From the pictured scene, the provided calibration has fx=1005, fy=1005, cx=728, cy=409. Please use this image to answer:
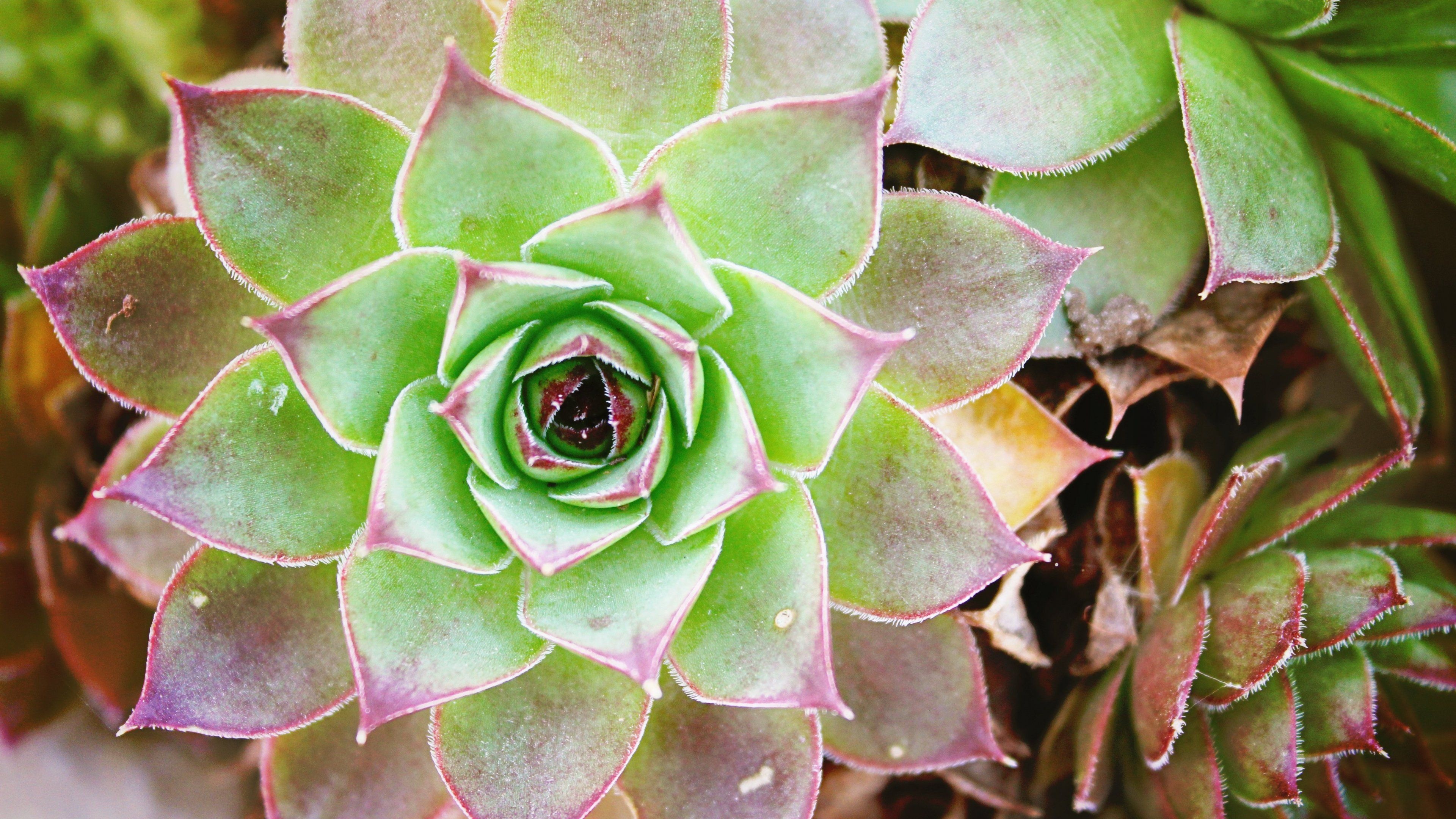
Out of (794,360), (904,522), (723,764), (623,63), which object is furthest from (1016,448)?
(623,63)

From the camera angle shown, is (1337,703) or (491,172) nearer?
(491,172)

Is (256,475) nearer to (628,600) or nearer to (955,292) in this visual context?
(628,600)

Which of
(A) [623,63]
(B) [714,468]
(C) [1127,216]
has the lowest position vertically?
(B) [714,468]

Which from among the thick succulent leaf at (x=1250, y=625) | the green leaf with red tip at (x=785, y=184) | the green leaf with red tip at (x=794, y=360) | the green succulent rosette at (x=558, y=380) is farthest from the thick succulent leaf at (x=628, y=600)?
the thick succulent leaf at (x=1250, y=625)

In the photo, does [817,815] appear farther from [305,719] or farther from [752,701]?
[305,719]

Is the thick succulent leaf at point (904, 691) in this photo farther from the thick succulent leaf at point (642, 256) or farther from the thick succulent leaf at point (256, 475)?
the thick succulent leaf at point (256, 475)

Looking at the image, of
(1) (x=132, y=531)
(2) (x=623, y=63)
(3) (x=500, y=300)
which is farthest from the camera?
(1) (x=132, y=531)

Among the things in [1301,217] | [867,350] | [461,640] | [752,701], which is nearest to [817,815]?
[752,701]
